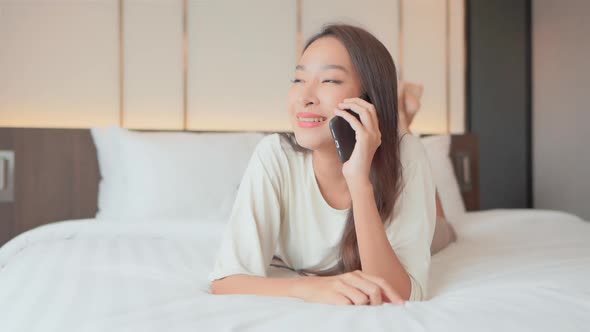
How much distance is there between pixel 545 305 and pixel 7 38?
97.9 inches

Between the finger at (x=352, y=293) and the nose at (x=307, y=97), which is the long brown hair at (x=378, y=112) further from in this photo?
the finger at (x=352, y=293)

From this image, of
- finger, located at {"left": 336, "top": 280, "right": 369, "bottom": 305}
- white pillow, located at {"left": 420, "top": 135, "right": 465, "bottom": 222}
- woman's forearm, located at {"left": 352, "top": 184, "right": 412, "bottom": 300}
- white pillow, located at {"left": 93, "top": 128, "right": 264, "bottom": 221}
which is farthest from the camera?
white pillow, located at {"left": 420, "top": 135, "right": 465, "bottom": 222}

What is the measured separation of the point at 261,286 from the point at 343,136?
36 cm

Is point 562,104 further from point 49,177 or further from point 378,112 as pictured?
point 49,177

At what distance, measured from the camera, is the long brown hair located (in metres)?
1.31

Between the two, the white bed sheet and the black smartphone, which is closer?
the white bed sheet

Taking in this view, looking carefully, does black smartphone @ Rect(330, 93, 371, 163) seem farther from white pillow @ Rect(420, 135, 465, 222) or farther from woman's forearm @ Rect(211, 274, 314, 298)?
white pillow @ Rect(420, 135, 465, 222)

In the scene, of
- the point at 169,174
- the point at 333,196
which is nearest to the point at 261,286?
the point at 333,196

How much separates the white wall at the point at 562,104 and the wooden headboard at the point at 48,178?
9.26ft

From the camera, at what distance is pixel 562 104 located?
12.1 ft

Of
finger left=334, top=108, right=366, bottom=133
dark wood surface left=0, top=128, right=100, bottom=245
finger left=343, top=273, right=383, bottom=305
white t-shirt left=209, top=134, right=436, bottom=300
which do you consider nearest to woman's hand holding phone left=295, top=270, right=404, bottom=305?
finger left=343, top=273, right=383, bottom=305

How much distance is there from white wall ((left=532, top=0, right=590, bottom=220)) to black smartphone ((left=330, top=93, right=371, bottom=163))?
9.45 ft

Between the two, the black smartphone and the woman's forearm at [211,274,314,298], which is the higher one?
the black smartphone

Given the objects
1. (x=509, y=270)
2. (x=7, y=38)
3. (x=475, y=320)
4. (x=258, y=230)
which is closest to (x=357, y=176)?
(x=258, y=230)
